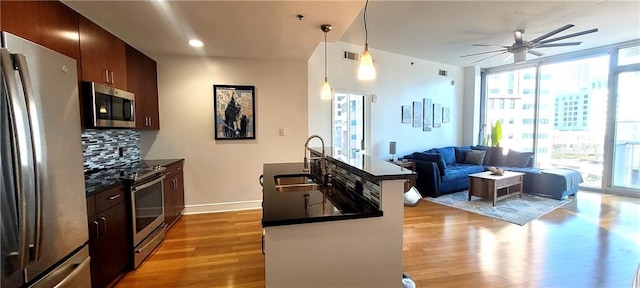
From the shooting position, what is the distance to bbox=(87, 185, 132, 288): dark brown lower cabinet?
1972mm

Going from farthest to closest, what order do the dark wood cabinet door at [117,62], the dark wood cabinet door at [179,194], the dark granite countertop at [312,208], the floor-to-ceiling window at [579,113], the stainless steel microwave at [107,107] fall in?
the floor-to-ceiling window at [579,113], the dark wood cabinet door at [179,194], the dark wood cabinet door at [117,62], the stainless steel microwave at [107,107], the dark granite countertop at [312,208]

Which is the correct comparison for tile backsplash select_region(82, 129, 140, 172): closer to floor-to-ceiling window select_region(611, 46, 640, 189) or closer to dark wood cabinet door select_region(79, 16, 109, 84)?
dark wood cabinet door select_region(79, 16, 109, 84)

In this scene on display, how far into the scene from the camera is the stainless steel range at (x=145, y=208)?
2.50 m

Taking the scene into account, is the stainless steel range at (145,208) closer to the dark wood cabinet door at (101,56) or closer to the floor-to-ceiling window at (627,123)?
the dark wood cabinet door at (101,56)

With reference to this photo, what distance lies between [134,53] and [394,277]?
11.9 ft

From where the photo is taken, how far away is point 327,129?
5.03 metres

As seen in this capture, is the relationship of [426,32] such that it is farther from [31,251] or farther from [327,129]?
[31,251]

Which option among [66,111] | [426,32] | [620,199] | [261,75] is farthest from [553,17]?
[66,111]

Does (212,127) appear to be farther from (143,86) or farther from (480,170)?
(480,170)

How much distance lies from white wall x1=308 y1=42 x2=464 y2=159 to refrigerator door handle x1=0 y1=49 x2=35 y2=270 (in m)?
3.72

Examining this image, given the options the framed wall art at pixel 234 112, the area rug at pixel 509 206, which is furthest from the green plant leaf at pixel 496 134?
the framed wall art at pixel 234 112

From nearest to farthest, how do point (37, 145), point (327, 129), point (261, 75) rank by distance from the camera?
point (37, 145), point (261, 75), point (327, 129)

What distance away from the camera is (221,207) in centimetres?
418

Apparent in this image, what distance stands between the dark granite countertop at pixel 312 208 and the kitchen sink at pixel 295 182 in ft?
1.19
